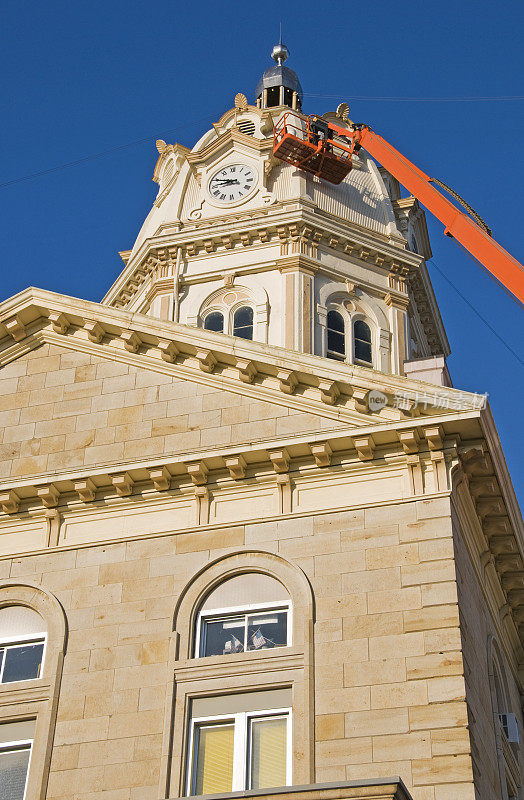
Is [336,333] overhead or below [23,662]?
overhead

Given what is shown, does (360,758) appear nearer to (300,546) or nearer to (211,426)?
(300,546)

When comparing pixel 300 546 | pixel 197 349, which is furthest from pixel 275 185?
pixel 300 546

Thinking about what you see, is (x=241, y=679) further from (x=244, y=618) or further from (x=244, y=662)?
(x=244, y=618)

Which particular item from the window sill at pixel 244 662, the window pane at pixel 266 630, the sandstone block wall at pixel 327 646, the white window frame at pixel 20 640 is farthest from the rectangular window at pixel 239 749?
the white window frame at pixel 20 640

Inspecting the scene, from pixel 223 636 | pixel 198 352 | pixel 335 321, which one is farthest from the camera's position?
pixel 335 321

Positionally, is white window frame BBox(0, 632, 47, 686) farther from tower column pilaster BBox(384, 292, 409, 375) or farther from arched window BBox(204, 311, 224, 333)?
tower column pilaster BBox(384, 292, 409, 375)

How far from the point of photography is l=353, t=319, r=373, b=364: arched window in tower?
41219 millimetres

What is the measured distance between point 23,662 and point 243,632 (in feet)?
13.0

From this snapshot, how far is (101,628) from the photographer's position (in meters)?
22.0

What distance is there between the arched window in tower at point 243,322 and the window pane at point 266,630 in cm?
2006

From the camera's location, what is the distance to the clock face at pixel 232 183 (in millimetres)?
44250

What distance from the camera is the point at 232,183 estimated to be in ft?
147

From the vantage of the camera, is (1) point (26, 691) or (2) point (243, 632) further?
(1) point (26, 691)

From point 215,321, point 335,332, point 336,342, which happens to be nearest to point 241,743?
point 336,342
